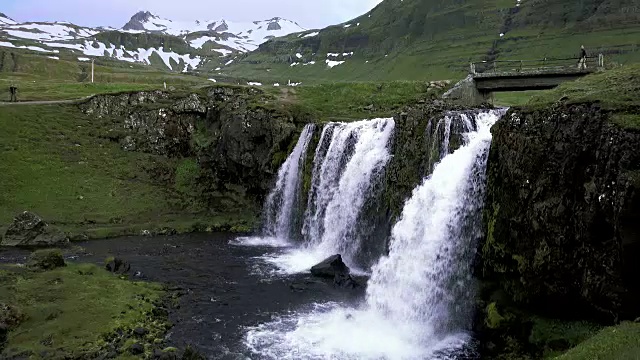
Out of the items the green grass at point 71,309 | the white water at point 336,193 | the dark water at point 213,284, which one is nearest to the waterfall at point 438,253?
the dark water at point 213,284

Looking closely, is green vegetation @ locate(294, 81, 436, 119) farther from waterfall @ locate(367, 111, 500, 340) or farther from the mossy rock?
the mossy rock

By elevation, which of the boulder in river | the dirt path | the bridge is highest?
the bridge

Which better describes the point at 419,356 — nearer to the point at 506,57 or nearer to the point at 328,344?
the point at 328,344

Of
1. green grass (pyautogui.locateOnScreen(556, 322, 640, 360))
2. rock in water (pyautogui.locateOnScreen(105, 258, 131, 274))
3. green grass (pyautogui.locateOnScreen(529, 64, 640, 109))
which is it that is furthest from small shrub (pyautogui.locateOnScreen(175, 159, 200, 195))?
green grass (pyautogui.locateOnScreen(556, 322, 640, 360))

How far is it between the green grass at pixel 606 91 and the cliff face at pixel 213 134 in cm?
3341

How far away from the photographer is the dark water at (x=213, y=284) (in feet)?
83.4

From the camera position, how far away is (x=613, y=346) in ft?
50.0

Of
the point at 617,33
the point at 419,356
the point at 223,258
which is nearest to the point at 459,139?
the point at 419,356

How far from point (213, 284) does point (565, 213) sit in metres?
24.1

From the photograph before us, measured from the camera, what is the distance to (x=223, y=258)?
4144 cm

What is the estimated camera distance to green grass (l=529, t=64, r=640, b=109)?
20.4m

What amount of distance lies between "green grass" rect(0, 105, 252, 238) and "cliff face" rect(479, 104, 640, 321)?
3656 cm

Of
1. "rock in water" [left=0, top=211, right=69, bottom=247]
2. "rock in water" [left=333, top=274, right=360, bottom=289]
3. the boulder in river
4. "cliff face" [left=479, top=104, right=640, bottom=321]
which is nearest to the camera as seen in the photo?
"cliff face" [left=479, top=104, right=640, bottom=321]

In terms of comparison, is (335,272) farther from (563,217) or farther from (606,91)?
(606,91)
